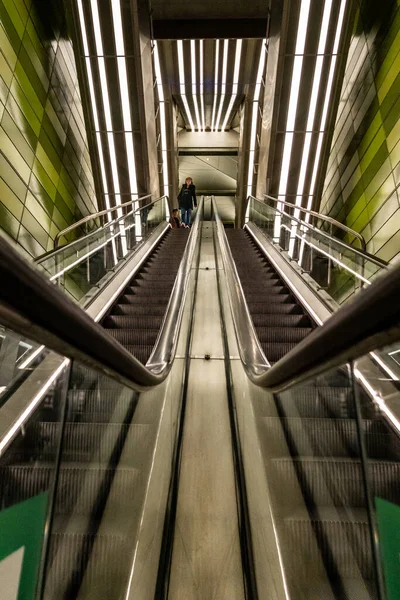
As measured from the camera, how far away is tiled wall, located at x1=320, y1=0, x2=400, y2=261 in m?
7.83

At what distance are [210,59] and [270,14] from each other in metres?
5.54

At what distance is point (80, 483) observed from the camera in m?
1.50

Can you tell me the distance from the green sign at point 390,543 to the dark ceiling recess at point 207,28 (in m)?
13.3

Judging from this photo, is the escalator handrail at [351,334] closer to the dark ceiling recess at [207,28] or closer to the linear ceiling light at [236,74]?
the dark ceiling recess at [207,28]

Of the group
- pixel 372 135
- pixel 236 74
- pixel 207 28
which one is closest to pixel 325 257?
pixel 372 135

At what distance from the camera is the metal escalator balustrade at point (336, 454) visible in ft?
3.67

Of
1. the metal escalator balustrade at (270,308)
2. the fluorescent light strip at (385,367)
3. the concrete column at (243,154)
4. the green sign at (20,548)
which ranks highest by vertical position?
the concrete column at (243,154)

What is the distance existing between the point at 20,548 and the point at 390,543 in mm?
916

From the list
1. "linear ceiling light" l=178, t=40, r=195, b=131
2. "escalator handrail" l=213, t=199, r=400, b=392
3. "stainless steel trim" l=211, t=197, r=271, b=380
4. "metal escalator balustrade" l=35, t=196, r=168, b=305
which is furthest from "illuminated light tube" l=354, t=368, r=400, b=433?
"linear ceiling light" l=178, t=40, r=195, b=131

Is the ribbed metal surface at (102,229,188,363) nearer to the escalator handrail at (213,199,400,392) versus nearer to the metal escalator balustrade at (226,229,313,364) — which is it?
the metal escalator balustrade at (226,229,313,364)

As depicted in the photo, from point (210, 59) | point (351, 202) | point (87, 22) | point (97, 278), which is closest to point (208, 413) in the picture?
point (97, 278)

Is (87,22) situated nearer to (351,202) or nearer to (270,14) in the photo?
(270,14)

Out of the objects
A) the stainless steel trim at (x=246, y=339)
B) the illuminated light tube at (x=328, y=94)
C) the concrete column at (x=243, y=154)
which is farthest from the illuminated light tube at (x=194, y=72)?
the stainless steel trim at (x=246, y=339)

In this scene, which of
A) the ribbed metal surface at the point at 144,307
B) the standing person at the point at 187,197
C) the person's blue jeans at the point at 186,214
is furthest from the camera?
the person's blue jeans at the point at 186,214
